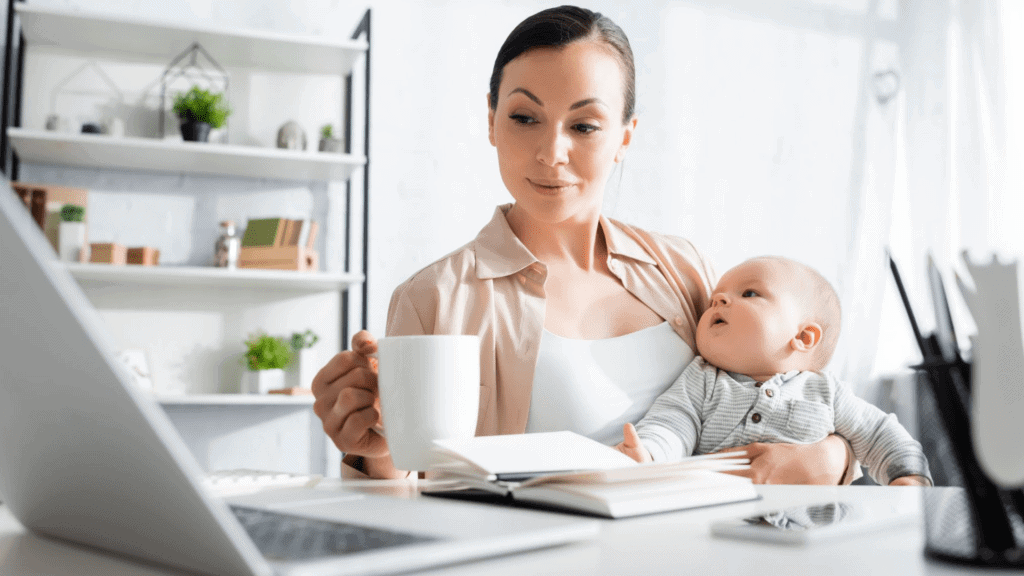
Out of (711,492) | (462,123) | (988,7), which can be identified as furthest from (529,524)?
(988,7)

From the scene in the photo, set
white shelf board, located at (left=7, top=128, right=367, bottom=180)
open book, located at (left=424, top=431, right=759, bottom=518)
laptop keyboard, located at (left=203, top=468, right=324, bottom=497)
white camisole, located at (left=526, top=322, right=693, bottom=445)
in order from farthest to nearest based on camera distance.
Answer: white shelf board, located at (left=7, top=128, right=367, bottom=180) < white camisole, located at (left=526, top=322, right=693, bottom=445) < laptop keyboard, located at (left=203, top=468, right=324, bottom=497) < open book, located at (left=424, top=431, right=759, bottom=518)

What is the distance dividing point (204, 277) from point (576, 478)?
7.59ft

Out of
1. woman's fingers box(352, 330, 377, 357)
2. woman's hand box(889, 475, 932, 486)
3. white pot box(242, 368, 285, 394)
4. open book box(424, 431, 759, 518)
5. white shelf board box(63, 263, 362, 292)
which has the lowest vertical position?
white pot box(242, 368, 285, 394)

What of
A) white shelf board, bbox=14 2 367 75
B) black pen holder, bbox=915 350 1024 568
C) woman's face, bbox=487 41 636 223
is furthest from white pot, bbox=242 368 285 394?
black pen holder, bbox=915 350 1024 568

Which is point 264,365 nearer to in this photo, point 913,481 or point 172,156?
point 172,156

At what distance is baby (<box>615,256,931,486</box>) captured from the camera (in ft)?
3.60

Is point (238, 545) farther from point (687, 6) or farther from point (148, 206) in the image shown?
point (687, 6)

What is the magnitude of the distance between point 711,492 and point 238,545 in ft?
1.34

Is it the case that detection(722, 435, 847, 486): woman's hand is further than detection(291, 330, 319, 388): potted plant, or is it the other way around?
detection(291, 330, 319, 388): potted plant

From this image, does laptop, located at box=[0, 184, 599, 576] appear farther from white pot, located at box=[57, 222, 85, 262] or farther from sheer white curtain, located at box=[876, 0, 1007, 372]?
sheer white curtain, located at box=[876, 0, 1007, 372]

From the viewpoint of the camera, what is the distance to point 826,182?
12.3 feet

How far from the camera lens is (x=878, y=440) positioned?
111 cm

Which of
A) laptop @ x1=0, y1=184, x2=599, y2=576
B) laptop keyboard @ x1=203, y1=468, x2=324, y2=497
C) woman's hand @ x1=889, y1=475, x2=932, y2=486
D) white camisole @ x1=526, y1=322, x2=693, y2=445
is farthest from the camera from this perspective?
white camisole @ x1=526, y1=322, x2=693, y2=445

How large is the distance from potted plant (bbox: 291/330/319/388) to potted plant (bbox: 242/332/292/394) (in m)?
0.05
